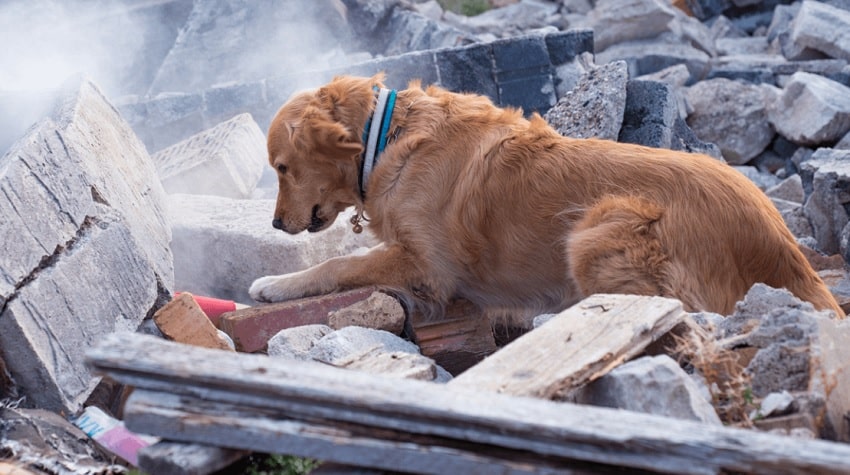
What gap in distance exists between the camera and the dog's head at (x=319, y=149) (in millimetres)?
5152

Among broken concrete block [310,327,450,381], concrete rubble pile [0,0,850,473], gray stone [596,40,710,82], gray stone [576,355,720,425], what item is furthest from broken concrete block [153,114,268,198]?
gray stone [596,40,710,82]

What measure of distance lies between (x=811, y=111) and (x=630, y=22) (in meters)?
4.81

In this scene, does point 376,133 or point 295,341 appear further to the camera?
point 376,133

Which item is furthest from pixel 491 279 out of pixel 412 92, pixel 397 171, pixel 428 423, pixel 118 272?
pixel 428 423

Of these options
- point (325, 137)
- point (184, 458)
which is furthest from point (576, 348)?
point (325, 137)

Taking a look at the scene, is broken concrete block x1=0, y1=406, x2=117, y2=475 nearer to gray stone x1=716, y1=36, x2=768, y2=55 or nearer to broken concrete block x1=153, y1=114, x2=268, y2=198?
broken concrete block x1=153, y1=114, x2=268, y2=198

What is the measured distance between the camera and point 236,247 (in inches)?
229

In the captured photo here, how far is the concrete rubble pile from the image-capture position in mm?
3213

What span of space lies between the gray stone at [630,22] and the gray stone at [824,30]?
1887 mm

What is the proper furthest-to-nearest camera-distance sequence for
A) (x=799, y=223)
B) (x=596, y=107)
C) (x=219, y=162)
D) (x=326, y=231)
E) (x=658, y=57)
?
1. (x=658, y=57)
2. (x=219, y=162)
3. (x=799, y=223)
4. (x=596, y=107)
5. (x=326, y=231)

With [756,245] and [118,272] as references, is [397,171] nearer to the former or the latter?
[118,272]

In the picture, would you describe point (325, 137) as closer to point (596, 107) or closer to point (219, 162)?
point (596, 107)

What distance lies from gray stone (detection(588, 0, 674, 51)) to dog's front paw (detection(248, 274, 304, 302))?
30.4 feet

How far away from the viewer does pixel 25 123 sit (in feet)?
19.4
